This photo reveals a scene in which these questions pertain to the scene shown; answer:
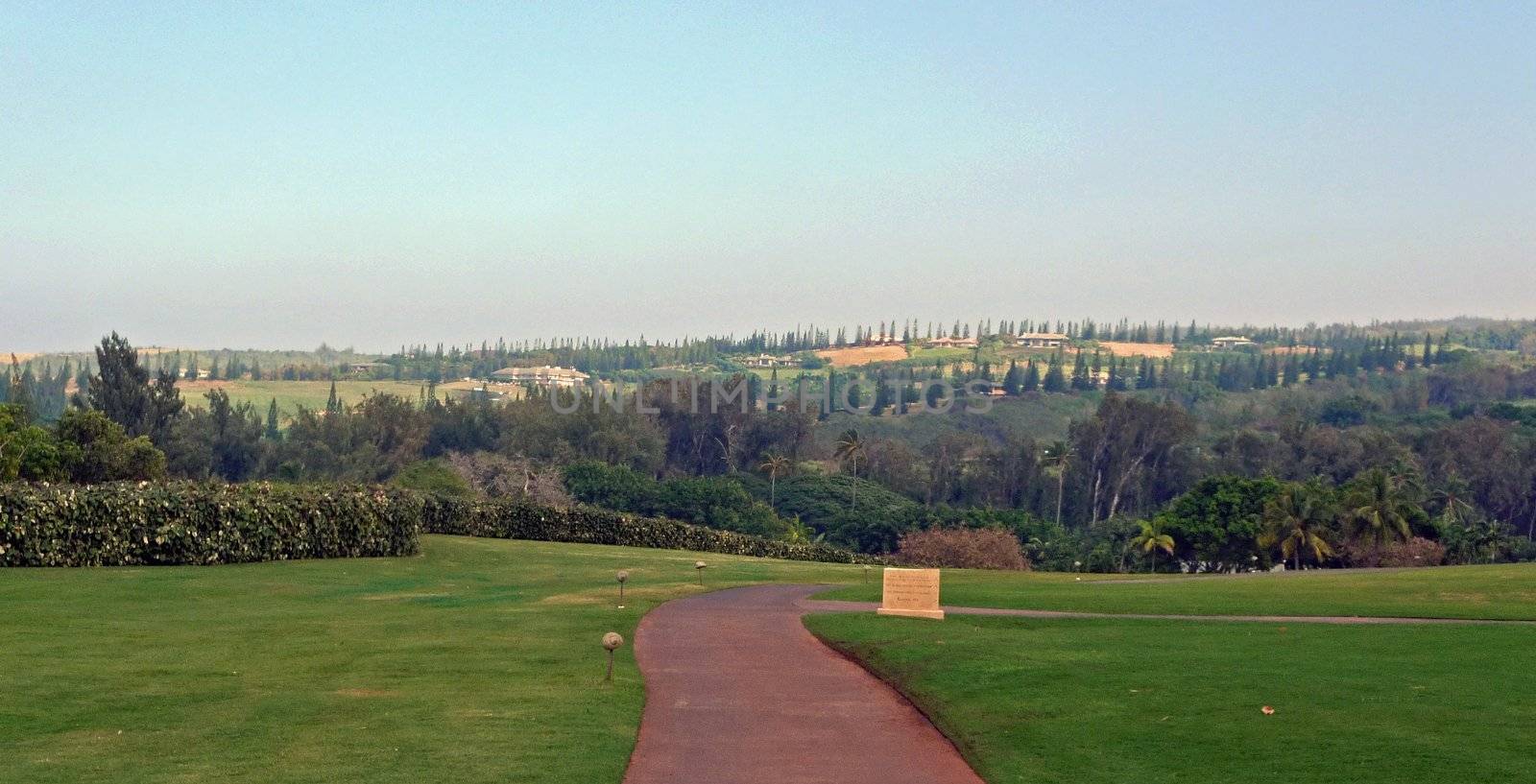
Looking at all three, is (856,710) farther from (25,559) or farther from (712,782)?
(25,559)

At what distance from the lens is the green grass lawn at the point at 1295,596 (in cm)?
2852

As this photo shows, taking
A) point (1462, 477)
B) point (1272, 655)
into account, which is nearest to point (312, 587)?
point (1272, 655)

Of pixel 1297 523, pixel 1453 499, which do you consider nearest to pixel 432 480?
pixel 1297 523

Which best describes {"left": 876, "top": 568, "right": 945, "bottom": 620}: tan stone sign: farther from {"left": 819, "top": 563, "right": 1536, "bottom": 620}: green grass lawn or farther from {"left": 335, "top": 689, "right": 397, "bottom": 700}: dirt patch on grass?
{"left": 335, "top": 689, "right": 397, "bottom": 700}: dirt patch on grass

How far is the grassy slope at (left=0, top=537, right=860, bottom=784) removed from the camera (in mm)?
13453

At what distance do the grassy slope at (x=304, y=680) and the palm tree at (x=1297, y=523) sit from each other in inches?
2441

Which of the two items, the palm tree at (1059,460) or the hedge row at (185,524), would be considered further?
the palm tree at (1059,460)

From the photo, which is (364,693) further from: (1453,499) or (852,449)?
(852,449)

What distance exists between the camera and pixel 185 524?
36719 millimetres

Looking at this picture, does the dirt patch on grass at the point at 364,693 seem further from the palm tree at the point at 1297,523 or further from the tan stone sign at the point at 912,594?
the palm tree at the point at 1297,523

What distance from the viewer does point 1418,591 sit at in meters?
32.4

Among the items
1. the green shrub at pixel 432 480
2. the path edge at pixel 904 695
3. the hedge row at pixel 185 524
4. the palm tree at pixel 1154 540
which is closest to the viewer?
the path edge at pixel 904 695

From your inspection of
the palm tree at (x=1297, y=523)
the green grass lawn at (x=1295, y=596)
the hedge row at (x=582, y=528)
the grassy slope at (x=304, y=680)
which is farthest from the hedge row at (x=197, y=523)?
the palm tree at (x=1297, y=523)

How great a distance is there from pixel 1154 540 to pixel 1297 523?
8.74 meters
